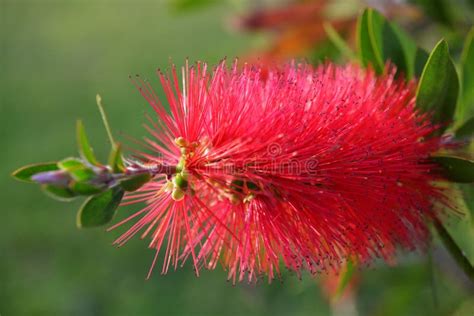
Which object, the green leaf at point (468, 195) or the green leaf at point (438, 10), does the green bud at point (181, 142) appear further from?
the green leaf at point (438, 10)

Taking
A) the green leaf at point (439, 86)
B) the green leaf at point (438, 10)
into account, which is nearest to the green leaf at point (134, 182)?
the green leaf at point (439, 86)

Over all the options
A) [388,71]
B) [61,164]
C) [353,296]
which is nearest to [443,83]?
[388,71]

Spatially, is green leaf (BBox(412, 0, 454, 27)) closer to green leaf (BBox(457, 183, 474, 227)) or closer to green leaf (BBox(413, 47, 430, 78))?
green leaf (BBox(413, 47, 430, 78))

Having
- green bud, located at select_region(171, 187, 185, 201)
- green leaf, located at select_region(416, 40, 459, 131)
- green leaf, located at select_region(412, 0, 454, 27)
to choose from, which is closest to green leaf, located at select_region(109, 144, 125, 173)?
green bud, located at select_region(171, 187, 185, 201)

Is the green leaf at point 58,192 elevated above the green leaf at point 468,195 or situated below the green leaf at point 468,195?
below

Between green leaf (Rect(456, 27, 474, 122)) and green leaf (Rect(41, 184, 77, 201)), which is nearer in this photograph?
green leaf (Rect(41, 184, 77, 201))

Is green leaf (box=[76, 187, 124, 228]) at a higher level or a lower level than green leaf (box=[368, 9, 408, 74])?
lower

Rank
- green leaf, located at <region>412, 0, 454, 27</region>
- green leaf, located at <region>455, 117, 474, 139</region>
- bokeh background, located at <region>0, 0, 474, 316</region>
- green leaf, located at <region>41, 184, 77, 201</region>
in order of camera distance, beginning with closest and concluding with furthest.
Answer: green leaf, located at <region>41, 184, 77, 201</region>
green leaf, located at <region>455, 117, 474, 139</region>
green leaf, located at <region>412, 0, 454, 27</region>
bokeh background, located at <region>0, 0, 474, 316</region>
